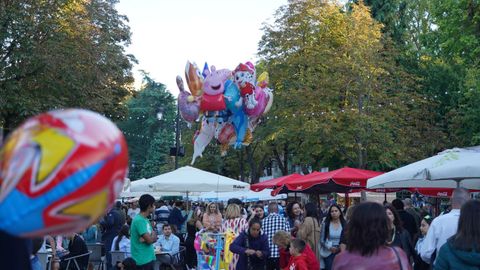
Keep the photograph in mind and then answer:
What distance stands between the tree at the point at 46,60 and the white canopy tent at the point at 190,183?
742 centimetres

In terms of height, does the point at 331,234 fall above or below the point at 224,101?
below

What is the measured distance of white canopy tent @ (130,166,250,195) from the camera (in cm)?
1897

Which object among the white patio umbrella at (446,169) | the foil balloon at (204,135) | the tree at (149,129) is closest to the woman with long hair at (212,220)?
the foil balloon at (204,135)

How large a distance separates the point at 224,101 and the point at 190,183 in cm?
388

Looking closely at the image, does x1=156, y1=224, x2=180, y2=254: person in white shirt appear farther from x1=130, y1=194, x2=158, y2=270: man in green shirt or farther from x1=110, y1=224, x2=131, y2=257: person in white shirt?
x1=130, y1=194, x2=158, y2=270: man in green shirt

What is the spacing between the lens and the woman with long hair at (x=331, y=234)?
11.7 metres

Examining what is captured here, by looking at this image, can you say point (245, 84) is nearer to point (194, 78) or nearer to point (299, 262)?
point (194, 78)

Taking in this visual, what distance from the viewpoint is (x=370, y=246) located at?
488 cm

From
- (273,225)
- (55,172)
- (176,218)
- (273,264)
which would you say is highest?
(176,218)

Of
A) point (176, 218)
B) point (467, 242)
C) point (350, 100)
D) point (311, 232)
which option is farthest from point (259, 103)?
point (350, 100)

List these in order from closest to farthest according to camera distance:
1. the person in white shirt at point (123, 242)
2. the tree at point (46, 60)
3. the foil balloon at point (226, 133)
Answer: the person in white shirt at point (123, 242) → the foil balloon at point (226, 133) → the tree at point (46, 60)

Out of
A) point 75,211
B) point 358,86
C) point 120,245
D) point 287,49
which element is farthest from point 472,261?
point 287,49

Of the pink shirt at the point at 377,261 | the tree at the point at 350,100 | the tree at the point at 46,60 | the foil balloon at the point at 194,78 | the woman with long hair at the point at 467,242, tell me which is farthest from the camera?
the tree at the point at 350,100

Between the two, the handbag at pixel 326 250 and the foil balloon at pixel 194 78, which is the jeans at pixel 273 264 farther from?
the foil balloon at pixel 194 78
